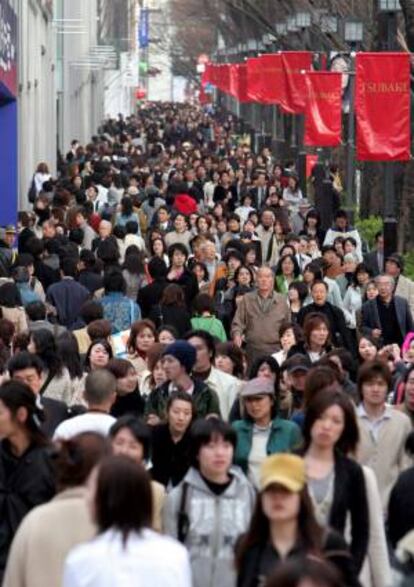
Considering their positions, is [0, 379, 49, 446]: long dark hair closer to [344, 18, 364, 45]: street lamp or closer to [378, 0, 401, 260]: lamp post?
[378, 0, 401, 260]: lamp post

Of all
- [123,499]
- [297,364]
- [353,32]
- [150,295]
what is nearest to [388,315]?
[150,295]

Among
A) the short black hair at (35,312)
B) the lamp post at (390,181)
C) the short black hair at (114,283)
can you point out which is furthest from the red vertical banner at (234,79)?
the short black hair at (35,312)

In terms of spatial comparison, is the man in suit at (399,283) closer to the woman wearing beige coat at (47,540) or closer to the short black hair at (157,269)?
the short black hair at (157,269)

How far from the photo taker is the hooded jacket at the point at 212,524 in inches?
317

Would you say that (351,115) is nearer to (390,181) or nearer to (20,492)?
(390,181)

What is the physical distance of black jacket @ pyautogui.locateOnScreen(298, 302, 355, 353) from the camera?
15.9 metres

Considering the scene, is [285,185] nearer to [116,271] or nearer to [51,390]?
[116,271]

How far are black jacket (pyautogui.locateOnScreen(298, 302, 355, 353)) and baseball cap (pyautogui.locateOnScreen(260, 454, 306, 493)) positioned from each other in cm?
860

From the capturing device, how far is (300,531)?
7109 millimetres

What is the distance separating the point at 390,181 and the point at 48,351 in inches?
472

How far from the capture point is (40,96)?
4269cm

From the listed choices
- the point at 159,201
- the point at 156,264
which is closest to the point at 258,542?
the point at 156,264

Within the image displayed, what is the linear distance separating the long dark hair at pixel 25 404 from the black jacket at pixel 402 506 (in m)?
1.44

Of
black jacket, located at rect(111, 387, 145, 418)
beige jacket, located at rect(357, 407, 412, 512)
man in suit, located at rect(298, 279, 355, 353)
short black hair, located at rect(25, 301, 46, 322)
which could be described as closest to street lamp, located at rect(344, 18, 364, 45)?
man in suit, located at rect(298, 279, 355, 353)
